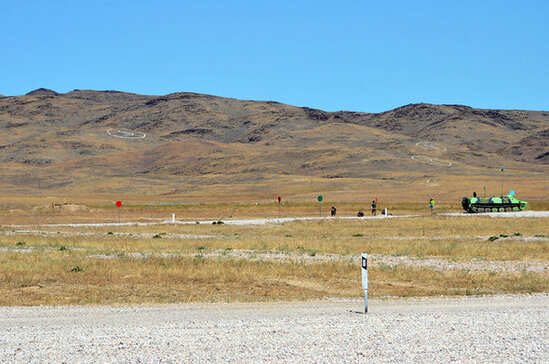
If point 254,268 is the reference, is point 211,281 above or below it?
below

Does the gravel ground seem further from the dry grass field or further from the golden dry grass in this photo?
the dry grass field

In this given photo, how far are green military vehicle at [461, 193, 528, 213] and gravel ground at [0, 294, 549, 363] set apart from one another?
56.4m

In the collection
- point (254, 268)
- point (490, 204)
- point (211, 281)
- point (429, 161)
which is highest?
point (429, 161)

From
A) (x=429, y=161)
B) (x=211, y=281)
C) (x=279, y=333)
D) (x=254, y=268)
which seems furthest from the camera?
(x=429, y=161)

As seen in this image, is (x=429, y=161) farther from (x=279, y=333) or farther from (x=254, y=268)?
(x=279, y=333)

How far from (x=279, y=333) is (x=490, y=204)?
63.8 m

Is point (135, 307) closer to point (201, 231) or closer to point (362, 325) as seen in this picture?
point (362, 325)

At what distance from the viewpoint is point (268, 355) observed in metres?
10.1

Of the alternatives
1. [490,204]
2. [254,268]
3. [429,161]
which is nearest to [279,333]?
[254,268]

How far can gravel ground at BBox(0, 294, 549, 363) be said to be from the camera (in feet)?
33.0

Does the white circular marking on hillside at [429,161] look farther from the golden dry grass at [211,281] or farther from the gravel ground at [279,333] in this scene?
the gravel ground at [279,333]

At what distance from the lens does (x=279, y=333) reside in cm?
1164

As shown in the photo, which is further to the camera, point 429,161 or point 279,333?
point 429,161

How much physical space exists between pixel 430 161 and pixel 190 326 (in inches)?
7241
